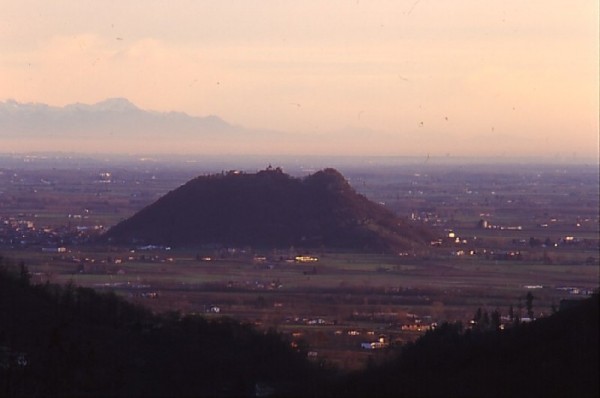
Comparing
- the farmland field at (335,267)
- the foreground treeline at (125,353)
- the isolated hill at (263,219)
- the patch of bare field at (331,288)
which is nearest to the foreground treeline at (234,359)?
the foreground treeline at (125,353)

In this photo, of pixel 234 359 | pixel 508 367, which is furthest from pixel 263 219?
pixel 508 367

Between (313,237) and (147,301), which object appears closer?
(147,301)

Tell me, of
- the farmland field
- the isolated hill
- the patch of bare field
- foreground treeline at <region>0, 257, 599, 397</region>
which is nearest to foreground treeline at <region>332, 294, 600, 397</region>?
foreground treeline at <region>0, 257, 599, 397</region>

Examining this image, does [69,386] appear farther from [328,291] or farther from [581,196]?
[581,196]

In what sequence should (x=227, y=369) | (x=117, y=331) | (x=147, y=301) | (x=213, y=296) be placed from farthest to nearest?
(x=213, y=296), (x=147, y=301), (x=117, y=331), (x=227, y=369)

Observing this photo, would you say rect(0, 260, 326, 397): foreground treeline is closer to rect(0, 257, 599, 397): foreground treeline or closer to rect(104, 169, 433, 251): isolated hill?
rect(0, 257, 599, 397): foreground treeline

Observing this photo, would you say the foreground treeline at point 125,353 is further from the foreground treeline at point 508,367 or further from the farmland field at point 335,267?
the farmland field at point 335,267

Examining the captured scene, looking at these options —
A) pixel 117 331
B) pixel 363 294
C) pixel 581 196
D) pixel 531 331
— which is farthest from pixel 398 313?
pixel 581 196
